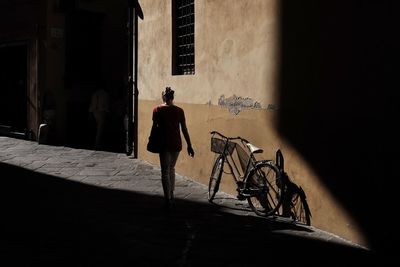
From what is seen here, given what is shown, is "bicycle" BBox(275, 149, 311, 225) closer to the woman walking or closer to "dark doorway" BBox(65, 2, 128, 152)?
the woman walking

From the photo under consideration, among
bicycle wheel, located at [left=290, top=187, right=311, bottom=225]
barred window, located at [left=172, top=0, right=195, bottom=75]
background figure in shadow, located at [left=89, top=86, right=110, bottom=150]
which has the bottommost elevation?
bicycle wheel, located at [left=290, top=187, right=311, bottom=225]

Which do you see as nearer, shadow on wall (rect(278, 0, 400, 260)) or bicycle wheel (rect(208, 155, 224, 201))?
shadow on wall (rect(278, 0, 400, 260))

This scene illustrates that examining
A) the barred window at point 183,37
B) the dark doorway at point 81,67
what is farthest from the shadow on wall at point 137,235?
the dark doorway at point 81,67

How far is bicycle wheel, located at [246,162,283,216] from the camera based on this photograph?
22.5 ft

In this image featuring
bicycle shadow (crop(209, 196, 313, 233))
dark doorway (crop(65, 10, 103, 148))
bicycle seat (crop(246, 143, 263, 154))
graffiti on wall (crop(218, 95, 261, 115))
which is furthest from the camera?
dark doorway (crop(65, 10, 103, 148))

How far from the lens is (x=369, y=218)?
17.7 feet

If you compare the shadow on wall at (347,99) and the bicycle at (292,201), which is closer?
the shadow on wall at (347,99)

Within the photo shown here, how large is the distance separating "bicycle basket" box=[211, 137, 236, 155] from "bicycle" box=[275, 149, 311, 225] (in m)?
1.02

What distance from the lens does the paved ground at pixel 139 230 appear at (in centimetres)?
505

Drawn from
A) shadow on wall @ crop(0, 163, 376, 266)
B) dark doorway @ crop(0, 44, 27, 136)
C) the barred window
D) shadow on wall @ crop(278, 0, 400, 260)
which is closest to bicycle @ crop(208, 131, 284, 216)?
shadow on wall @ crop(0, 163, 376, 266)

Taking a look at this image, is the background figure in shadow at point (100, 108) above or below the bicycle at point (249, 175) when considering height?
above

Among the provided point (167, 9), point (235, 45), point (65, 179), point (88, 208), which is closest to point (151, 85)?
point (167, 9)

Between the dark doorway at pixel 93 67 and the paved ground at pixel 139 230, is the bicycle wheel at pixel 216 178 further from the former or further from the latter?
the dark doorway at pixel 93 67

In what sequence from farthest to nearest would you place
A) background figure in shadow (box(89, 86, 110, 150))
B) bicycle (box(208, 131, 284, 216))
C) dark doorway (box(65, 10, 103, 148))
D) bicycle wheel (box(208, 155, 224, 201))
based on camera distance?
dark doorway (box(65, 10, 103, 148))
background figure in shadow (box(89, 86, 110, 150))
bicycle wheel (box(208, 155, 224, 201))
bicycle (box(208, 131, 284, 216))
